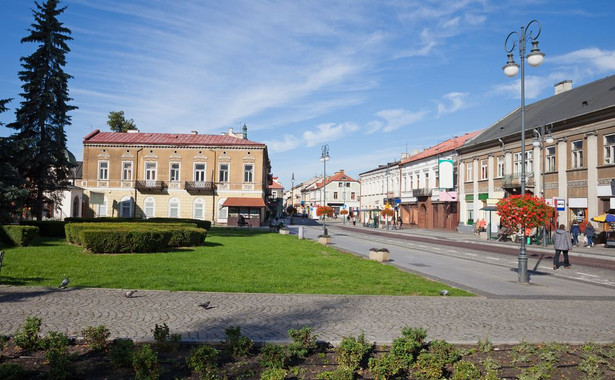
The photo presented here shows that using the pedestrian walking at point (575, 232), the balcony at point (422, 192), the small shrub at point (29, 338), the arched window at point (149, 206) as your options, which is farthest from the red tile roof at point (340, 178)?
the small shrub at point (29, 338)

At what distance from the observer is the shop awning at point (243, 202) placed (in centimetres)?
4778

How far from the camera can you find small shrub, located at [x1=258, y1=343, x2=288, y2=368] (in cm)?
522

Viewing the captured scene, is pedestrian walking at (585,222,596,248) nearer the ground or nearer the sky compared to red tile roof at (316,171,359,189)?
nearer the ground

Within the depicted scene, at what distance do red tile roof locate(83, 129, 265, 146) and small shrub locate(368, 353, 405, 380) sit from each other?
45.3 m

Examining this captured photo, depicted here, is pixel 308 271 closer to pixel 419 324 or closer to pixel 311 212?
pixel 419 324

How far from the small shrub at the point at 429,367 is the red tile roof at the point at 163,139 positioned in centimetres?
4518

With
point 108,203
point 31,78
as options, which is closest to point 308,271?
point 31,78

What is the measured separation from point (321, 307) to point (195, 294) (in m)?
2.74

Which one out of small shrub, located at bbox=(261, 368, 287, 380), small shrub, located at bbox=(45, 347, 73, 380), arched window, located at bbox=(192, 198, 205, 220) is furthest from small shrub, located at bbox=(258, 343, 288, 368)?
arched window, located at bbox=(192, 198, 205, 220)

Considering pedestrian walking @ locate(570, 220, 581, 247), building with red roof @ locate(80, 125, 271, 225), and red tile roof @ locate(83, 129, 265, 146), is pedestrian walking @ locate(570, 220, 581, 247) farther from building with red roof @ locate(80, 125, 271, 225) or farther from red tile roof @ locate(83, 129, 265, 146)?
red tile roof @ locate(83, 129, 265, 146)

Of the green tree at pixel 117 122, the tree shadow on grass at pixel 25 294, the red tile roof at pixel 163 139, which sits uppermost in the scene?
the green tree at pixel 117 122

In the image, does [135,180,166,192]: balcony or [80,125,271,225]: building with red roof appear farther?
[80,125,271,225]: building with red roof

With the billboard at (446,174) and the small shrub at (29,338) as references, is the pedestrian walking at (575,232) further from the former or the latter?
the small shrub at (29,338)

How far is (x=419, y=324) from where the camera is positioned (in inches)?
308
